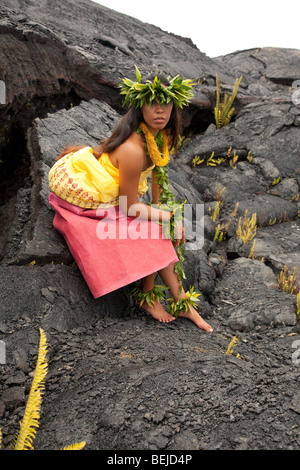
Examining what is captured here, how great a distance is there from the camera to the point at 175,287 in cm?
280

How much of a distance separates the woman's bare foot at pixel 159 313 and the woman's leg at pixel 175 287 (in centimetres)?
12

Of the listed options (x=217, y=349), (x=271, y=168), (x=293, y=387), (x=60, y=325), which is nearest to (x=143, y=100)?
(x=60, y=325)

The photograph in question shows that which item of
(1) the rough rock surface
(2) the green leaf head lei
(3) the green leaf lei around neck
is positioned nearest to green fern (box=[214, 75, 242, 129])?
(1) the rough rock surface

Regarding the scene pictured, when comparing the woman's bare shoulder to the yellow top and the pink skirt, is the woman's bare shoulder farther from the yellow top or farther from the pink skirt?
the pink skirt

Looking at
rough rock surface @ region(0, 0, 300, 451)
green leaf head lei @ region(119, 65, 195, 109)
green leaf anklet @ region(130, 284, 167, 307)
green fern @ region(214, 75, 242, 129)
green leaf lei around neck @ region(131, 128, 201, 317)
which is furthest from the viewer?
green fern @ region(214, 75, 242, 129)

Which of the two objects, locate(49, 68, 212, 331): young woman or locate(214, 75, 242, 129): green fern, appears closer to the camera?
locate(49, 68, 212, 331): young woman

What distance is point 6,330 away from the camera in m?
2.21

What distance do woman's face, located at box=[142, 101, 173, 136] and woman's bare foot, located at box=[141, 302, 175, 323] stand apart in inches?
49.1

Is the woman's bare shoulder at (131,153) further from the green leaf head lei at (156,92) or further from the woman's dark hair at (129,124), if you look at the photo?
the green leaf head lei at (156,92)

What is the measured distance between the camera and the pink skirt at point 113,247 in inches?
98.3

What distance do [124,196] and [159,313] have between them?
0.88 meters

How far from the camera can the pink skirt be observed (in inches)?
98.3

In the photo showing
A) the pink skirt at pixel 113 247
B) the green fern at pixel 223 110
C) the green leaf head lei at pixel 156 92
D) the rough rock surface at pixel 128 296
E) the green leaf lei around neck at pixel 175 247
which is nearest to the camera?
the rough rock surface at pixel 128 296

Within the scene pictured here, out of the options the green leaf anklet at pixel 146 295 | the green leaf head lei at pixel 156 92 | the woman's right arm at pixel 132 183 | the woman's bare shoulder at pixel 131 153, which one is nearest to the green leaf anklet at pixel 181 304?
the green leaf anklet at pixel 146 295
